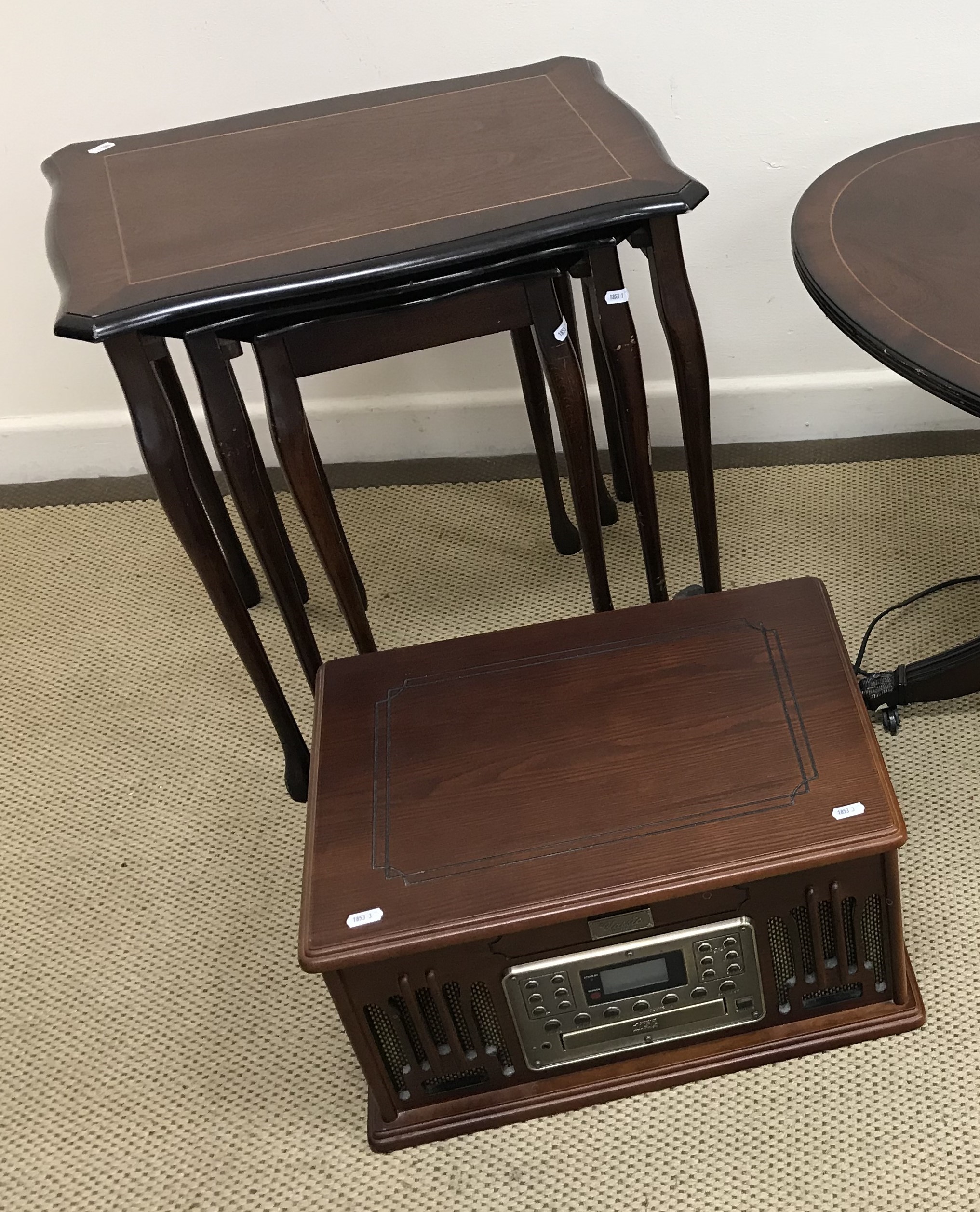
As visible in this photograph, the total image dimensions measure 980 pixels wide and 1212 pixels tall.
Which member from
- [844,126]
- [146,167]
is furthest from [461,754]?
[844,126]

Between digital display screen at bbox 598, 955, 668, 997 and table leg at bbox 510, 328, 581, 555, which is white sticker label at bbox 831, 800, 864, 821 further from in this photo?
table leg at bbox 510, 328, 581, 555

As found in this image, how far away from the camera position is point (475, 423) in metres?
2.19

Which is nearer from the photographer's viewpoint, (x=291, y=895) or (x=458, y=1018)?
(x=458, y=1018)

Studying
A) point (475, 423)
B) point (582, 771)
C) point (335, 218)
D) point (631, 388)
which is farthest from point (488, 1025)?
point (475, 423)

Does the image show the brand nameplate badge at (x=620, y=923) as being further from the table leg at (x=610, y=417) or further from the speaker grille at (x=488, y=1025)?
the table leg at (x=610, y=417)

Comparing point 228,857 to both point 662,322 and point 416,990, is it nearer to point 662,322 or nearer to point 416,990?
point 416,990

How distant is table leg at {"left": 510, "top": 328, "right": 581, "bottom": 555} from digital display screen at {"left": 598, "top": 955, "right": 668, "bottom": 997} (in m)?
0.82

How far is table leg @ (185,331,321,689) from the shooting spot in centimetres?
133

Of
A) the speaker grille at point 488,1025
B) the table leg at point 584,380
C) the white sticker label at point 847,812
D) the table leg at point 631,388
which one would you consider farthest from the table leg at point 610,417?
the speaker grille at point 488,1025

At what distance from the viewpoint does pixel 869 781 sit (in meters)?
1.20

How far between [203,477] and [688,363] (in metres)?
0.72

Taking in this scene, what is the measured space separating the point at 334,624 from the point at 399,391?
457 millimetres

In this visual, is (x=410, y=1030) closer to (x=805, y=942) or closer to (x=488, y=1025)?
(x=488, y=1025)

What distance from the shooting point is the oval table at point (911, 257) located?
1139mm
